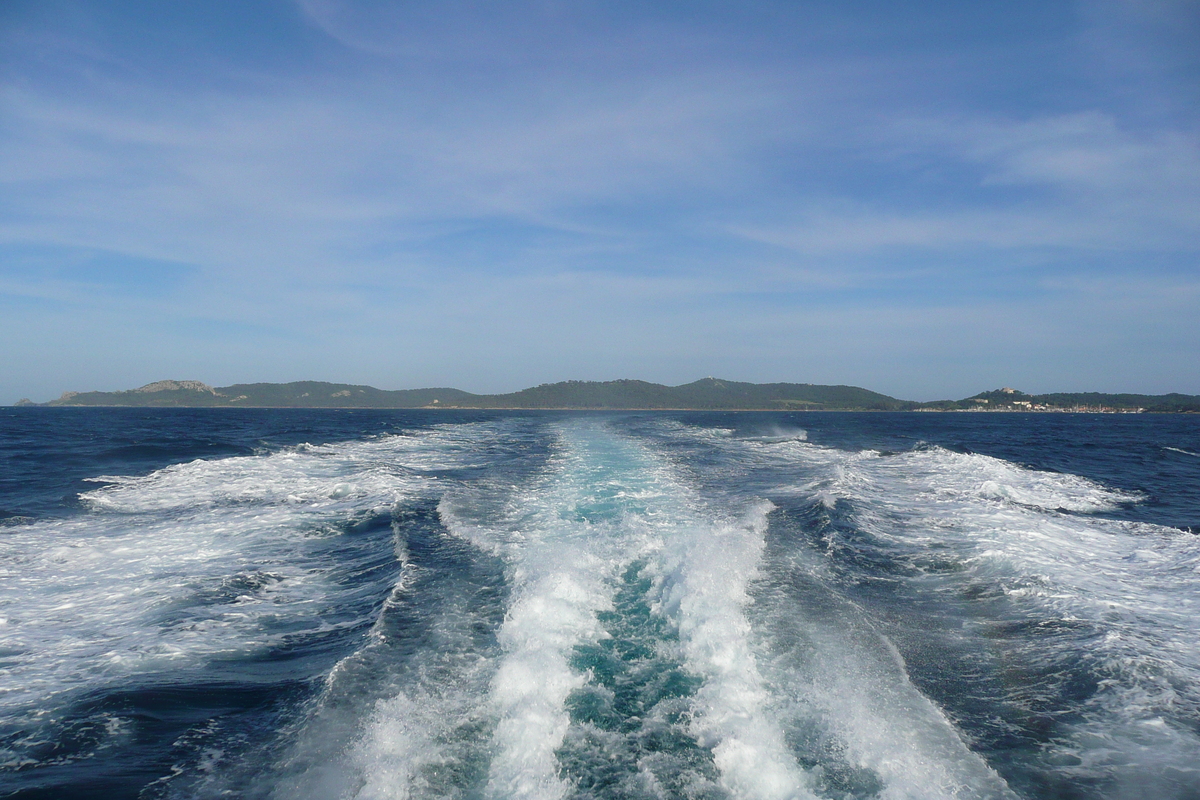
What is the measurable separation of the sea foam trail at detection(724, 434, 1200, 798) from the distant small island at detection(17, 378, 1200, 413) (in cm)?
13228

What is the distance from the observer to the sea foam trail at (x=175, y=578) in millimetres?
6508

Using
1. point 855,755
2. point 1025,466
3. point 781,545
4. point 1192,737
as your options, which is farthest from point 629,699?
point 1025,466

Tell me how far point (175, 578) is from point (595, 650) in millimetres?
6922

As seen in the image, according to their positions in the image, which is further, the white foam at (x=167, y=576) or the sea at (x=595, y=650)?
the white foam at (x=167, y=576)

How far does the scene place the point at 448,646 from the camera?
6.71m

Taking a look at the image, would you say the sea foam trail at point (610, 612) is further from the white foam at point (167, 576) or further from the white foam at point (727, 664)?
the white foam at point (167, 576)

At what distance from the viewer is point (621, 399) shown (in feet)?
566

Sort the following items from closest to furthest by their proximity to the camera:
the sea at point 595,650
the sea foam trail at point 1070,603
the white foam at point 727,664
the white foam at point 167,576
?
the white foam at point 727,664 → the sea at point 595,650 → the sea foam trail at point 1070,603 → the white foam at point 167,576

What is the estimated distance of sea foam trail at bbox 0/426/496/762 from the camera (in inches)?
256

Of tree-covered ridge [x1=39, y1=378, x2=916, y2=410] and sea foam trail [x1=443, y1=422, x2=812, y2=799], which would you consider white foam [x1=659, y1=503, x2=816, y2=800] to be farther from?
tree-covered ridge [x1=39, y1=378, x2=916, y2=410]

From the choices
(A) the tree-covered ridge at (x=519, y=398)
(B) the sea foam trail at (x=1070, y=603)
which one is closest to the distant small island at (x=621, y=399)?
(A) the tree-covered ridge at (x=519, y=398)

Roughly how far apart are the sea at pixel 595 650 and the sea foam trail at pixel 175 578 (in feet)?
0.19

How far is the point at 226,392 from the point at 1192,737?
205193mm

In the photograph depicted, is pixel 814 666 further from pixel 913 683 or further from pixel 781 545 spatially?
pixel 781 545
